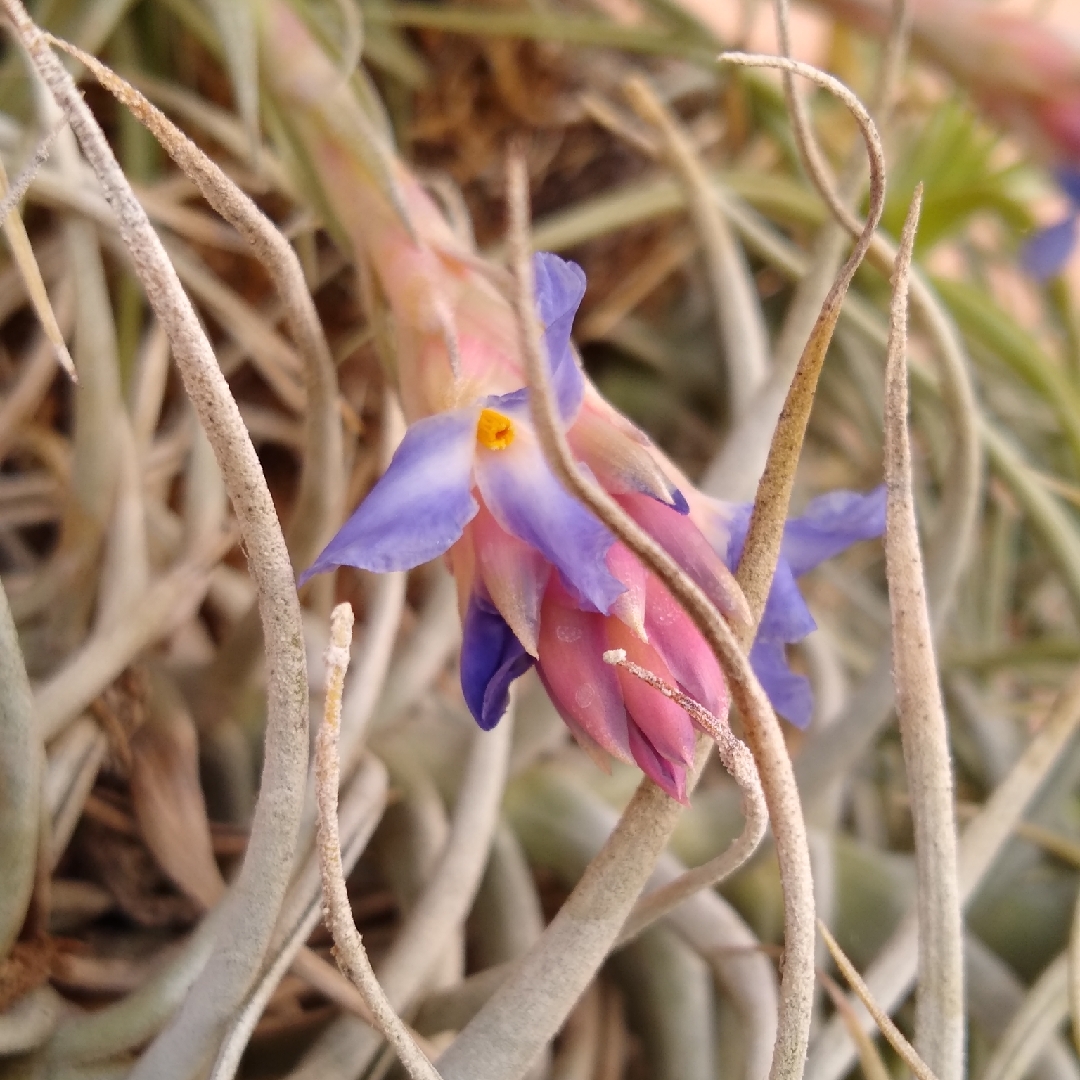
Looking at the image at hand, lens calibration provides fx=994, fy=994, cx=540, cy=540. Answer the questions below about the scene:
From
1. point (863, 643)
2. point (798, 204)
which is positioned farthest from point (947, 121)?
point (863, 643)

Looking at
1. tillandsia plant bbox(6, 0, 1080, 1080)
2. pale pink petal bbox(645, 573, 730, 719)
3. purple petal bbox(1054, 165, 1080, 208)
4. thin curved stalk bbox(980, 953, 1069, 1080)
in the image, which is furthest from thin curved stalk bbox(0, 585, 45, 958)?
purple petal bbox(1054, 165, 1080, 208)

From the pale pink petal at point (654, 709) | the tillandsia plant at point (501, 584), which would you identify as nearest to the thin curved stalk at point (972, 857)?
the tillandsia plant at point (501, 584)

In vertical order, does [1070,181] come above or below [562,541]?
above

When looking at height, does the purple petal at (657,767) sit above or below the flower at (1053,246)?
below

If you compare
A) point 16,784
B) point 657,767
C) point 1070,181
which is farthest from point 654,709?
point 1070,181

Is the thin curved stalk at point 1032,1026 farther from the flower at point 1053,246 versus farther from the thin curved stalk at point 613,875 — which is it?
the flower at point 1053,246

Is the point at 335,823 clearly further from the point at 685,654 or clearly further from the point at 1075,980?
the point at 1075,980
